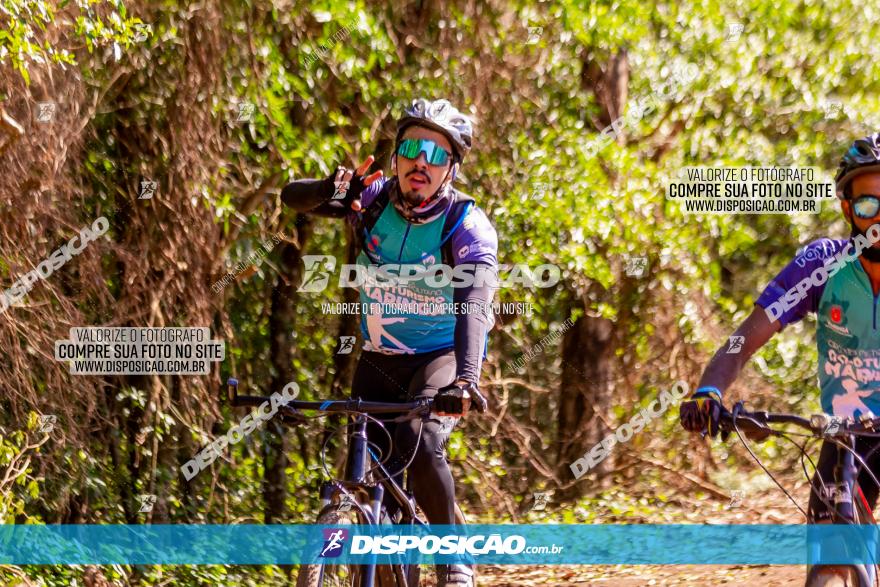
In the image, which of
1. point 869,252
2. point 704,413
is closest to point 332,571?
point 704,413

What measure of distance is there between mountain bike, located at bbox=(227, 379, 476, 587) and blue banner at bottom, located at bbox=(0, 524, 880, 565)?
217 mm

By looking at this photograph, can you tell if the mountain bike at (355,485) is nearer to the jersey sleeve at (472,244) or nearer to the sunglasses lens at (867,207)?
the jersey sleeve at (472,244)

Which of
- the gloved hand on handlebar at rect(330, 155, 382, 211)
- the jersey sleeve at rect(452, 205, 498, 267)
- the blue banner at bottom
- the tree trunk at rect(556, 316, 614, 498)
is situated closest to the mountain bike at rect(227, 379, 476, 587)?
the blue banner at bottom

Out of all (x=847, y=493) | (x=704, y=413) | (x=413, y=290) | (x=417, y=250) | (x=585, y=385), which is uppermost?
(x=417, y=250)

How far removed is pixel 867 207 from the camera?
4309 millimetres

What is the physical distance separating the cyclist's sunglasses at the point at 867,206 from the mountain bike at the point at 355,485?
173 centimetres

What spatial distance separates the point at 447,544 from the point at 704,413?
1.28 m

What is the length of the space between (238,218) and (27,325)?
1655 mm

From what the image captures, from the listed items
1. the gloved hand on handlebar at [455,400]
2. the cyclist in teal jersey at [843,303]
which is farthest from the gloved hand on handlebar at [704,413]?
the gloved hand on handlebar at [455,400]

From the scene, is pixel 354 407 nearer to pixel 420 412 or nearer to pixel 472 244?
pixel 420 412

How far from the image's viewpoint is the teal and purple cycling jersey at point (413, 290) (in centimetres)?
507

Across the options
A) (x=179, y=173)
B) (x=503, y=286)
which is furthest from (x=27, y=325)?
(x=503, y=286)

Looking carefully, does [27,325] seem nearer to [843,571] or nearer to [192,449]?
[192,449]

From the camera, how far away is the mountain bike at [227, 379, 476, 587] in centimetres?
415
